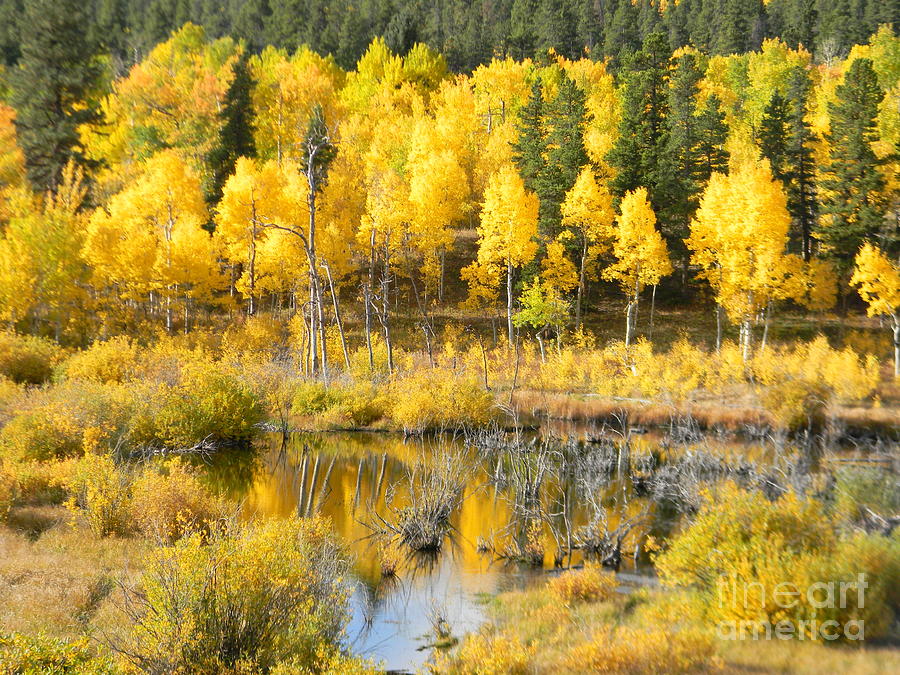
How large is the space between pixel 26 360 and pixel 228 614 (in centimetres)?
2312

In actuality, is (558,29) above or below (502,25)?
below

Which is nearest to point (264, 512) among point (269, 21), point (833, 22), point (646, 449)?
point (646, 449)

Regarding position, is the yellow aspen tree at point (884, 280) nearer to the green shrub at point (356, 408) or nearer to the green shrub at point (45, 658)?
the green shrub at point (356, 408)

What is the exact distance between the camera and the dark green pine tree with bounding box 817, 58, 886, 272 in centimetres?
3697

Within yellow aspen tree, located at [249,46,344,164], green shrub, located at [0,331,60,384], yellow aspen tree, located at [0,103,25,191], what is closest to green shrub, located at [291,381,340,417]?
green shrub, located at [0,331,60,384]

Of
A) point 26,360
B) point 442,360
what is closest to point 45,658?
point 26,360

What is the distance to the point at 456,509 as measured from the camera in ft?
49.3

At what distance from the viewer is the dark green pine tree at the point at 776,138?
41594 millimetres

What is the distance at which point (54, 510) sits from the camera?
12.9 m

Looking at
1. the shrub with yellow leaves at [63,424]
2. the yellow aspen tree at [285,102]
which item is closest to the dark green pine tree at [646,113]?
the yellow aspen tree at [285,102]

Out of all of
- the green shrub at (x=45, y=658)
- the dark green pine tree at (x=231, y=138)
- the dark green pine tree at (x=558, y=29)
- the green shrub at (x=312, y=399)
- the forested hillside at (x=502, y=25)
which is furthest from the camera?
the dark green pine tree at (x=558, y=29)

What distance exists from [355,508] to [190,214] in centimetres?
2997

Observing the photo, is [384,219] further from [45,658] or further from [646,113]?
[45,658]

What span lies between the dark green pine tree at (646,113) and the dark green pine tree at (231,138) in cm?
2464
